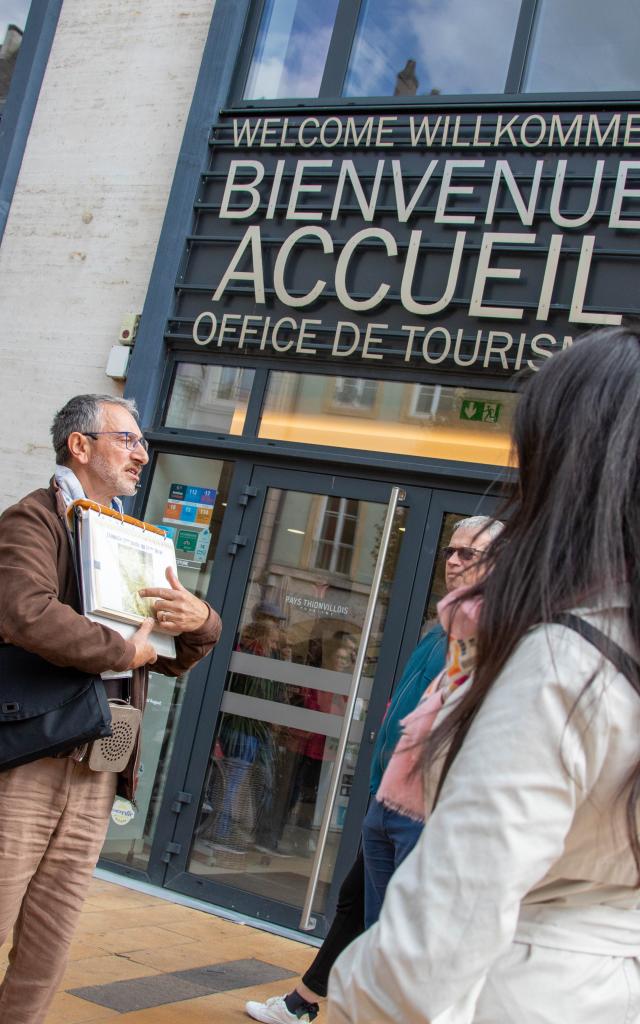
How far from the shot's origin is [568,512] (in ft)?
4.11

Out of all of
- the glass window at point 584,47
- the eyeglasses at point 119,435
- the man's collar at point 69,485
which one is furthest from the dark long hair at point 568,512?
the glass window at point 584,47

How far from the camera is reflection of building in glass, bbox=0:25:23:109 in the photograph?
7934 millimetres

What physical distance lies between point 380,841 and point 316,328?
3358 mm

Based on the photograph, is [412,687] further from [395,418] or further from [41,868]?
[395,418]

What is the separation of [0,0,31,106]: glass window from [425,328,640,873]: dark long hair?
24.9 feet

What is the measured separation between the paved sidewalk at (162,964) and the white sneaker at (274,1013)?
6 centimetres

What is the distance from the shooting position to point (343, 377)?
615cm

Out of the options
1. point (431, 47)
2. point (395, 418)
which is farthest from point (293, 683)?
point (431, 47)

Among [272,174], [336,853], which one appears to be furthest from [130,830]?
[272,174]

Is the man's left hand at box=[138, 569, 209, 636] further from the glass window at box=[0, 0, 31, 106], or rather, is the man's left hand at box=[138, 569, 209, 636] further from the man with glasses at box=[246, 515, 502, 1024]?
the glass window at box=[0, 0, 31, 106]

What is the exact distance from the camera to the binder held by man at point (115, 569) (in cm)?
296

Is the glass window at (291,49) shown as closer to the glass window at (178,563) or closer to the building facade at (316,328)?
the building facade at (316,328)

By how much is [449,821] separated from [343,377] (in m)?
5.15

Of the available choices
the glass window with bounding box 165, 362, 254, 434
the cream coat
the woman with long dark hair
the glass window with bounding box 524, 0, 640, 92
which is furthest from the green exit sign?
Answer: the cream coat
